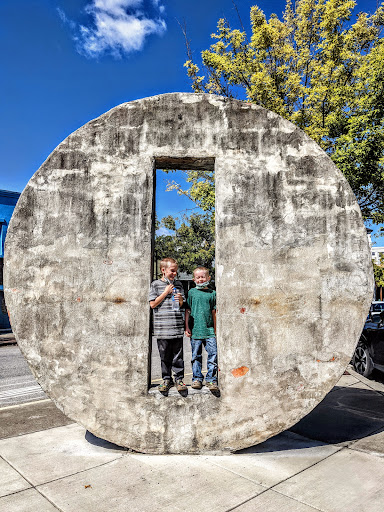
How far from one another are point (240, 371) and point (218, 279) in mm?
927

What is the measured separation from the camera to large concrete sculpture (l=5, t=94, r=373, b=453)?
12.8 ft

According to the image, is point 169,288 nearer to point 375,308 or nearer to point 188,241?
point 375,308

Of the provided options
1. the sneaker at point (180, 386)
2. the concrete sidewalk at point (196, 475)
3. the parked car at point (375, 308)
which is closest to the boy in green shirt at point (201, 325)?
the sneaker at point (180, 386)

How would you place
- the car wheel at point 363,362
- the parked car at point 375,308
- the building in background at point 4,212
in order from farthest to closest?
the building in background at point 4,212 → the parked car at point 375,308 → the car wheel at point 363,362

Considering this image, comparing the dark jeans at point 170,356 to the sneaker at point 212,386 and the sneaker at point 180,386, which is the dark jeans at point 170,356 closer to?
the sneaker at point 180,386

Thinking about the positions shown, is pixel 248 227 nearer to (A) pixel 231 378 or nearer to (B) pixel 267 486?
(A) pixel 231 378

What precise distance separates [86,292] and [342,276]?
2.57 m

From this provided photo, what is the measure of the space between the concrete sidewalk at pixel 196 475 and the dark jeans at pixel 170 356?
778 mm

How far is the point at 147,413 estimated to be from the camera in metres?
3.88

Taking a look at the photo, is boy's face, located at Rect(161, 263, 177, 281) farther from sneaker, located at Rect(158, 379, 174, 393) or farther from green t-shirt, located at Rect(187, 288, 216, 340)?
sneaker, located at Rect(158, 379, 174, 393)

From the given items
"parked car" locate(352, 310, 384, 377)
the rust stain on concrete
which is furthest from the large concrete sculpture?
"parked car" locate(352, 310, 384, 377)

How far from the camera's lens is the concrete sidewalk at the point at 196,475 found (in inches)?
120

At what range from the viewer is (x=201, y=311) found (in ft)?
13.9

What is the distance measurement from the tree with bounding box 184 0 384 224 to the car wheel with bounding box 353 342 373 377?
186 inches
